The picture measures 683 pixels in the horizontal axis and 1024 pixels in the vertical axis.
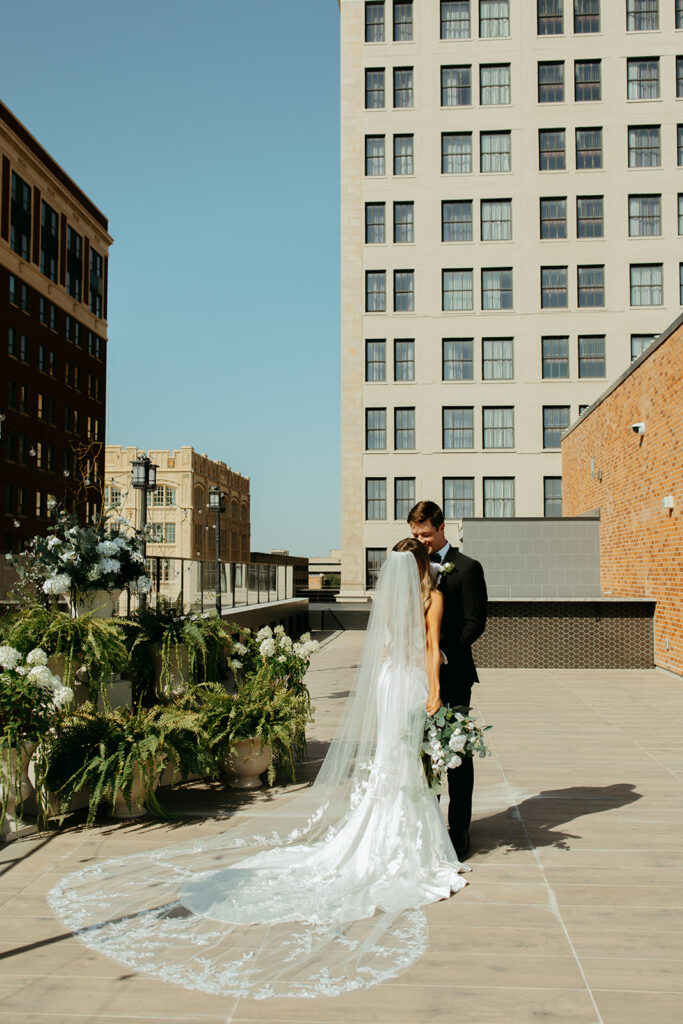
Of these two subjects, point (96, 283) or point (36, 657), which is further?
point (96, 283)

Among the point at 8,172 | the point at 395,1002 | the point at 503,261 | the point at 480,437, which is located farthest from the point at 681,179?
the point at 395,1002

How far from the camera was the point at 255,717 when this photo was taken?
751cm

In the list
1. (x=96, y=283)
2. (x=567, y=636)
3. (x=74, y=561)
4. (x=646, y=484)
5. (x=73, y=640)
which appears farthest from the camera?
(x=96, y=283)

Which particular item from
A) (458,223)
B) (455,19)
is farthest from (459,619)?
(455,19)

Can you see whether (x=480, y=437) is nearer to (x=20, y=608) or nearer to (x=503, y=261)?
(x=503, y=261)

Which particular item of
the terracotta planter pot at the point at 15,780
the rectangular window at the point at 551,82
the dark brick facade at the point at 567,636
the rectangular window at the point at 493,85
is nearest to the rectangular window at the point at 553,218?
the rectangular window at the point at 551,82

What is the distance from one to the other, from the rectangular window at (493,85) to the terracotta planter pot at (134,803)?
42297 mm

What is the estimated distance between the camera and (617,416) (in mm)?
18266

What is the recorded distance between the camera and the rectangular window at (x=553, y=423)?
4112 centimetres

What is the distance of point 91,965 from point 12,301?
2158 inches

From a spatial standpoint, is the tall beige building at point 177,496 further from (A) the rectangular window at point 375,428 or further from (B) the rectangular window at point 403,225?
(B) the rectangular window at point 403,225

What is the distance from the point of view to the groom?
5.75 m

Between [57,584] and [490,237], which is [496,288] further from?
[57,584]

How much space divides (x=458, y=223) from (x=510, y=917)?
40.8m
